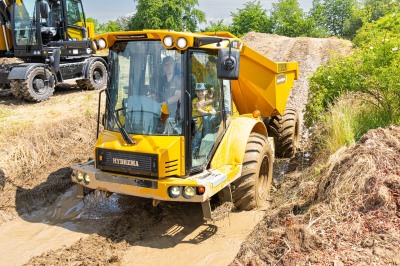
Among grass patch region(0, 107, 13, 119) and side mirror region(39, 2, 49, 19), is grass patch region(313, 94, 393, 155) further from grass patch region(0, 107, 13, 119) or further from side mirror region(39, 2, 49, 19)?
side mirror region(39, 2, 49, 19)

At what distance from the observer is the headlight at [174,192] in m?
4.58

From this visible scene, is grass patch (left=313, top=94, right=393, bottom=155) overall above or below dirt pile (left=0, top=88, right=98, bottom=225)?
above

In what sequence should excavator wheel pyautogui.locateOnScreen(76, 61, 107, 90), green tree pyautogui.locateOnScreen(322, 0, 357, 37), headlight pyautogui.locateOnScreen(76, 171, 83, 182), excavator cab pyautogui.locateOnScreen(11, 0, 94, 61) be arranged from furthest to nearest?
Result: green tree pyautogui.locateOnScreen(322, 0, 357, 37) → excavator wheel pyautogui.locateOnScreen(76, 61, 107, 90) → excavator cab pyautogui.locateOnScreen(11, 0, 94, 61) → headlight pyautogui.locateOnScreen(76, 171, 83, 182)

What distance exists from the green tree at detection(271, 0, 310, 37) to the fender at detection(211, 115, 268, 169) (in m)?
40.4

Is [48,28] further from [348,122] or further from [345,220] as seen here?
[345,220]

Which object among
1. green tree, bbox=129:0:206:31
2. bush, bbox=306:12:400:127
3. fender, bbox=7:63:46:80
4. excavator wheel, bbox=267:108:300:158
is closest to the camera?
bush, bbox=306:12:400:127

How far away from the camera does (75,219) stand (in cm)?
561

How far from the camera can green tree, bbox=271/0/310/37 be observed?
4366 cm

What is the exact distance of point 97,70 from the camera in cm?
1316

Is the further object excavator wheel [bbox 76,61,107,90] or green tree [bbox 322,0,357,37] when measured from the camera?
green tree [bbox 322,0,357,37]

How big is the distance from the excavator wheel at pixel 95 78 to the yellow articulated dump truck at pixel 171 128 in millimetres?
7802

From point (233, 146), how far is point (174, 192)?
1153 millimetres

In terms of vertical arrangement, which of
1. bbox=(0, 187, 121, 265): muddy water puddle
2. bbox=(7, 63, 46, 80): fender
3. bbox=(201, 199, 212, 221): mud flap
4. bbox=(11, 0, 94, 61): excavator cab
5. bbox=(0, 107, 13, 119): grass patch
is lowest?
bbox=(0, 187, 121, 265): muddy water puddle

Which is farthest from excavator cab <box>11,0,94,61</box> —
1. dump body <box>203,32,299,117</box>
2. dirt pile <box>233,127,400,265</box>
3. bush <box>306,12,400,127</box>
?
dirt pile <box>233,127,400,265</box>
